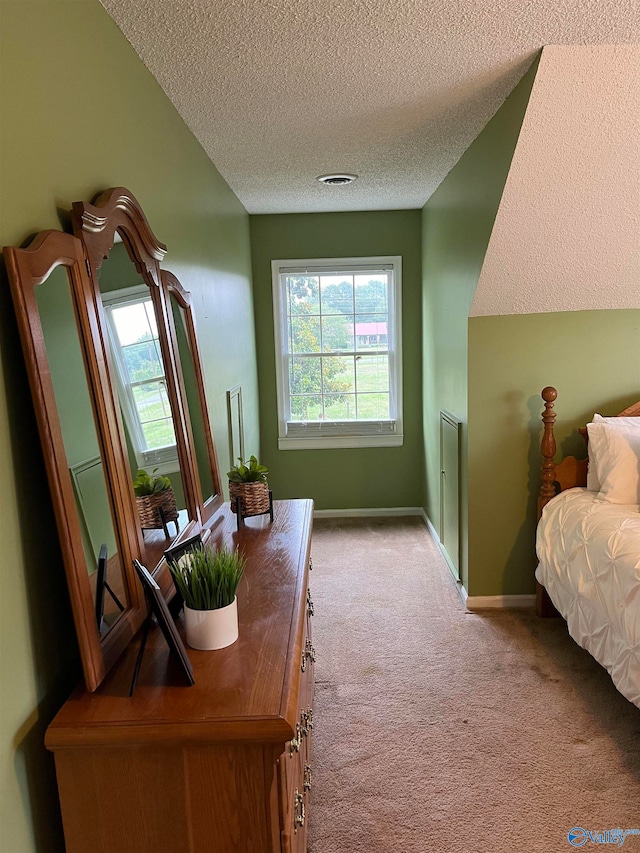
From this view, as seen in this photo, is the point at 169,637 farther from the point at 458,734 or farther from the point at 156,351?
the point at 458,734

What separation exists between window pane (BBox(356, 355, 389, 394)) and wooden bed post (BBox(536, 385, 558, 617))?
6.07 feet

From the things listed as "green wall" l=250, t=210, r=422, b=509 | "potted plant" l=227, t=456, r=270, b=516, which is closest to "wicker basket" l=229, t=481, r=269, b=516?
"potted plant" l=227, t=456, r=270, b=516

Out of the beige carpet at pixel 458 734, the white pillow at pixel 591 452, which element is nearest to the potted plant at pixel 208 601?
the beige carpet at pixel 458 734

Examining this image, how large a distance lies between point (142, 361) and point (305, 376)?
3.25 meters

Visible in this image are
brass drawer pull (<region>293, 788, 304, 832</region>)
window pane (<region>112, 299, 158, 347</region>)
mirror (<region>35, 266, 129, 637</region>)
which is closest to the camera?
mirror (<region>35, 266, 129, 637</region>)

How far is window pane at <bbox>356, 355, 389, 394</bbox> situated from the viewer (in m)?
4.86

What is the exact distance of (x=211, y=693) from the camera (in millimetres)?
1155

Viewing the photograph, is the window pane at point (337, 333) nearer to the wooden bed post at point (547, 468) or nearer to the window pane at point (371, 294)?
the window pane at point (371, 294)

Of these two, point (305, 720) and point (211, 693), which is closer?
point (211, 693)

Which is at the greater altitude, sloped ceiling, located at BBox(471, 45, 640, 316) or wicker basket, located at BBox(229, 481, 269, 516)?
sloped ceiling, located at BBox(471, 45, 640, 316)

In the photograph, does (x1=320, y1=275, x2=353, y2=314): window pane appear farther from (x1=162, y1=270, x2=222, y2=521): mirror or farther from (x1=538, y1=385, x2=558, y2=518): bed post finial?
(x1=162, y1=270, x2=222, y2=521): mirror

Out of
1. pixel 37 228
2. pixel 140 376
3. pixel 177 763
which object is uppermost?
pixel 37 228

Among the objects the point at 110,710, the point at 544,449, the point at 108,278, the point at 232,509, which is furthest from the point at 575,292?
the point at 110,710

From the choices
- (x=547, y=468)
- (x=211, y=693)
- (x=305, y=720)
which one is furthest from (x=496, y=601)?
(x=211, y=693)
